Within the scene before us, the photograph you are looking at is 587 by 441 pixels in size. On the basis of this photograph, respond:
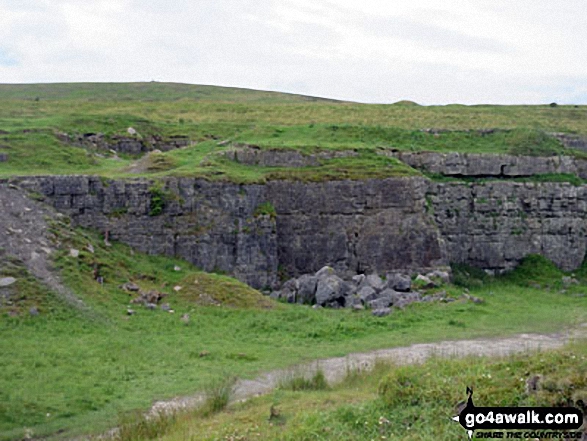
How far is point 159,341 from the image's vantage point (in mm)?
16422

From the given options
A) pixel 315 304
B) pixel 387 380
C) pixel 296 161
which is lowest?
pixel 315 304

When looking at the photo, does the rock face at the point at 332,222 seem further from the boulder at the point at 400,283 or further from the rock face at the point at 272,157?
the rock face at the point at 272,157

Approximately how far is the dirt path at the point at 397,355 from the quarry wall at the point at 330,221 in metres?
6.89

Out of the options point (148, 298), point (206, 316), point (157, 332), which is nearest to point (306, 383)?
point (157, 332)

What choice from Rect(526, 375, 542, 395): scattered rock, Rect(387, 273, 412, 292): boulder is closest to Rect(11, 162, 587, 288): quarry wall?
Rect(387, 273, 412, 292): boulder

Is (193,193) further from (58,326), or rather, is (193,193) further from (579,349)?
(579,349)

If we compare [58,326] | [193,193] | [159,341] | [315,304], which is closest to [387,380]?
[159,341]

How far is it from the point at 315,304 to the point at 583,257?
12948 millimetres

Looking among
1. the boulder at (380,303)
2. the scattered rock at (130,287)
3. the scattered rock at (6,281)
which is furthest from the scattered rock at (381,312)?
the scattered rock at (6,281)

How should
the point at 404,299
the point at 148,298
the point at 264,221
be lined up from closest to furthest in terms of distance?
the point at 148,298 → the point at 404,299 → the point at 264,221

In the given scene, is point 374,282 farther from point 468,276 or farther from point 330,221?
point 468,276

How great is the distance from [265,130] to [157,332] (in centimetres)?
1452

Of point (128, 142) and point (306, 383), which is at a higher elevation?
point (128, 142)

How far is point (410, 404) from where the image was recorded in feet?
29.9
